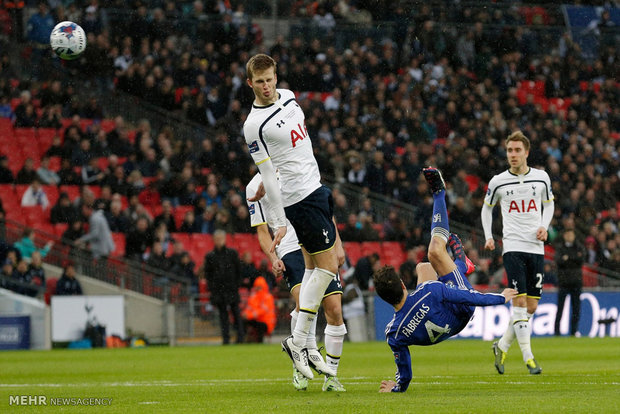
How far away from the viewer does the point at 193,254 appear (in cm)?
2564

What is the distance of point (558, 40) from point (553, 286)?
1276 cm

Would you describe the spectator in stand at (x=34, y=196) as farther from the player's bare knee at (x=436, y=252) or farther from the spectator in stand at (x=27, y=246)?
the player's bare knee at (x=436, y=252)

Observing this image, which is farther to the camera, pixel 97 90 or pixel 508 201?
pixel 97 90

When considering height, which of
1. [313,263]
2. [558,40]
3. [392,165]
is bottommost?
[313,263]

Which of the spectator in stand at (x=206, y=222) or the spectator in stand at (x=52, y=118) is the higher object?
the spectator in stand at (x=52, y=118)

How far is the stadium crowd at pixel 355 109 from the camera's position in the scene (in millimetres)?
26156

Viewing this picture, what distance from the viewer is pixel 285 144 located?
928cm

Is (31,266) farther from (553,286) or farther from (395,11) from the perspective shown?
(395,11)

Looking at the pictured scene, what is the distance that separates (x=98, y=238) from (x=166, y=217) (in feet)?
6.27

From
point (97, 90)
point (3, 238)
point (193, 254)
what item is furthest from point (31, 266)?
point (97, 90)

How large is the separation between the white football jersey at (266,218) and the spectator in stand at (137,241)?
12.9 m

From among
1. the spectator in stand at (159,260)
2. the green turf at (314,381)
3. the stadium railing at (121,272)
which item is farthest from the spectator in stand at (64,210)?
the green turf at (314,381)

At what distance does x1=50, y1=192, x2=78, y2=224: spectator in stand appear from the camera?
78.9 feet

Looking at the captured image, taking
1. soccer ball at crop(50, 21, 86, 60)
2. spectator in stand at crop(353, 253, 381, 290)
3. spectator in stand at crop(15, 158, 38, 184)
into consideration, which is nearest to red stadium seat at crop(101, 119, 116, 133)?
spectator in stand at crop(15, 158, 38, 184)
